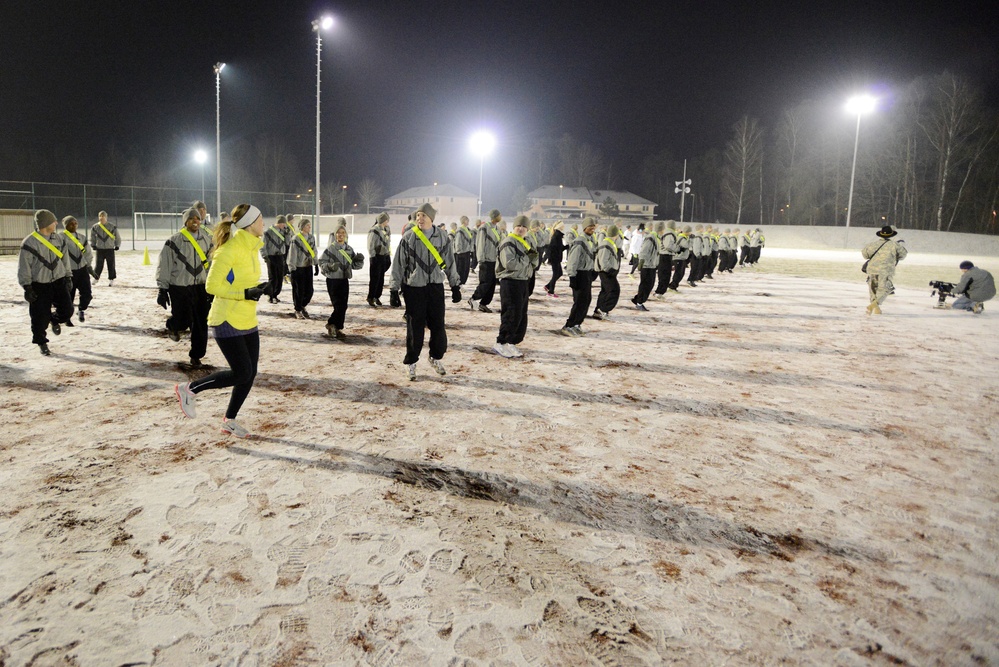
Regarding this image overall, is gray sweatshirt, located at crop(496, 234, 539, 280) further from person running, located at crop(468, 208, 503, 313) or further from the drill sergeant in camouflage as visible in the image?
the drill sergeant in camouflage

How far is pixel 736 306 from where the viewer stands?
49.5 ft

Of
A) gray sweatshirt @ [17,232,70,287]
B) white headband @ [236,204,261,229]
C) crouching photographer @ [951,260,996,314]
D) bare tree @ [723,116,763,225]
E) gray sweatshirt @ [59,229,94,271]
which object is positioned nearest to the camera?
white headband @ [236,204,261,229]

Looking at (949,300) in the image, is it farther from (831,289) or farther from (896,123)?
(896,123)

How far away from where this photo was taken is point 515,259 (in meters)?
8.26

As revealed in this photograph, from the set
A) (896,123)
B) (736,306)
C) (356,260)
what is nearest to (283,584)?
(356,260)

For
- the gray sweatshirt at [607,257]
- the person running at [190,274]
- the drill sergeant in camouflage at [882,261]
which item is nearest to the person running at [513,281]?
the gray sweatshirt at [607,257]

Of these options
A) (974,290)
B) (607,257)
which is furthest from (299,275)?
(974,290)

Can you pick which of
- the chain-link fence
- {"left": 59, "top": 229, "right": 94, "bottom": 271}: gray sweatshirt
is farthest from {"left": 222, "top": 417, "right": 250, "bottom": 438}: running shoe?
the chain-link fence

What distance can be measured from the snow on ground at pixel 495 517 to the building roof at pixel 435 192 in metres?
108

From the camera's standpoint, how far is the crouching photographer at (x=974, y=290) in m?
14.1

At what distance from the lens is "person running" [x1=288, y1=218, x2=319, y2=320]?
10492mm

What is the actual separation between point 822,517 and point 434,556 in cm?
259

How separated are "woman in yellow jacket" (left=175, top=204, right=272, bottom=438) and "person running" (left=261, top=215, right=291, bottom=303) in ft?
24.8

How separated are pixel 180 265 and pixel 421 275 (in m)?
3.16
